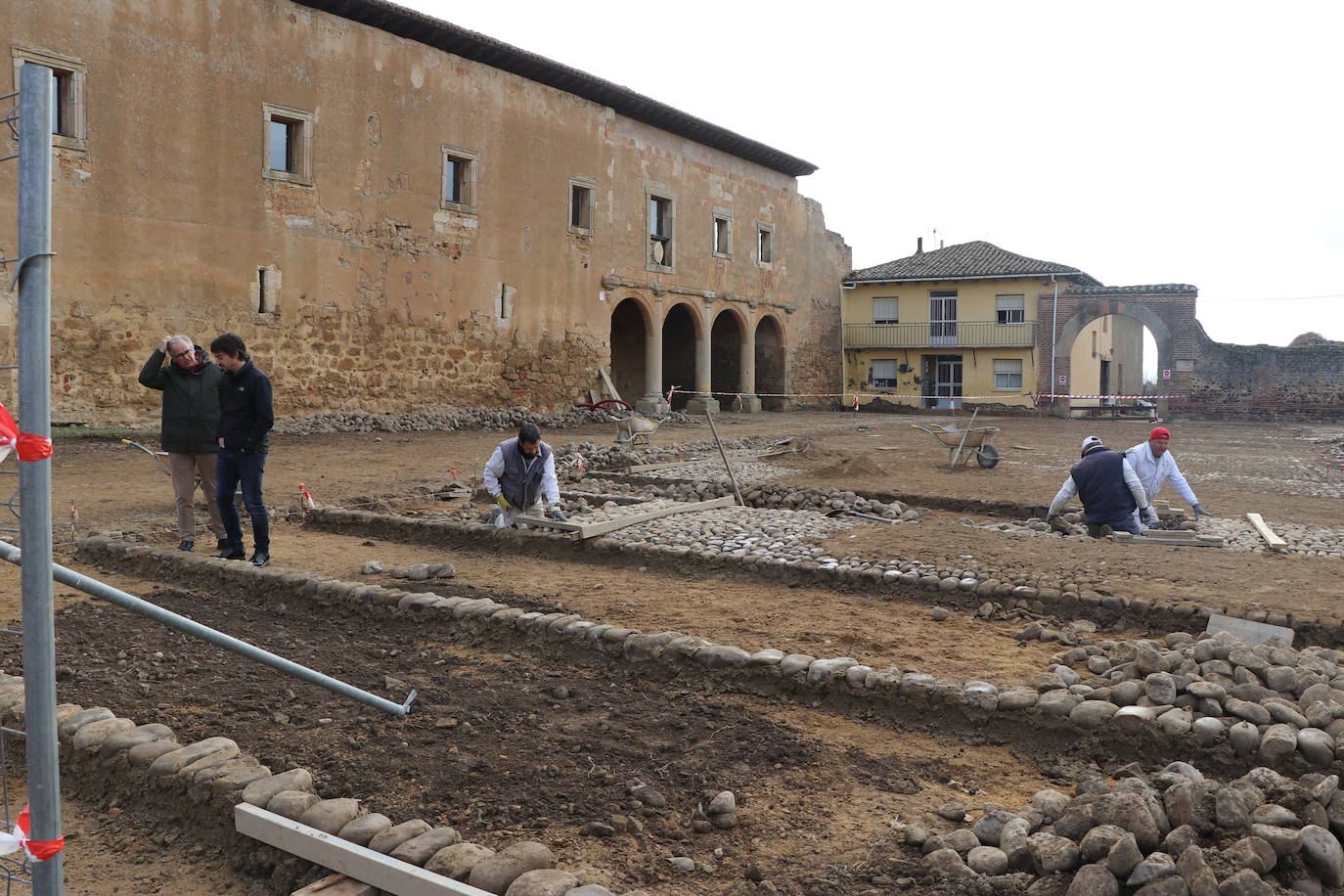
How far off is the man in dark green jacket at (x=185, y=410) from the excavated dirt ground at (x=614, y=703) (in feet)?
2.13

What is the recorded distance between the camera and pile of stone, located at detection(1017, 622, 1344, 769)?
407 centimetres

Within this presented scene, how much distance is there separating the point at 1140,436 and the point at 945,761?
74.7 feet

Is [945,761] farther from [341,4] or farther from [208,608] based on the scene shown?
[341,4]

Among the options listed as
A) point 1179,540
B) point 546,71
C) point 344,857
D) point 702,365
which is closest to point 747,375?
point 702,365

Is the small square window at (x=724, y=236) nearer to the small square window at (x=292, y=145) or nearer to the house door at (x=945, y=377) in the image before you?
the house door at (x=945, y=377)

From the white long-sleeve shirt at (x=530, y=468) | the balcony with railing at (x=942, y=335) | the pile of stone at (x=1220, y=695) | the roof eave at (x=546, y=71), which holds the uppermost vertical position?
the roof eave at (x=546, y=71)

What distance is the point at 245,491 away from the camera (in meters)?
7.43

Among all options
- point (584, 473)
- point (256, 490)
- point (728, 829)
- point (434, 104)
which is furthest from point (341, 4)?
point (728, 829)

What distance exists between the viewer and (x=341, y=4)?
19.2 metres

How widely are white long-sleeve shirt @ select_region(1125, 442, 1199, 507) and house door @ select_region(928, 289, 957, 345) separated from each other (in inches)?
1095

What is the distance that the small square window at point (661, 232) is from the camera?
1104 inches

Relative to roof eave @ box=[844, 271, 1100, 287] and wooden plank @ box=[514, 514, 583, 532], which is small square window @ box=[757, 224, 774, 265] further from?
wooden plank @ box=[514, 514, 583, 532]

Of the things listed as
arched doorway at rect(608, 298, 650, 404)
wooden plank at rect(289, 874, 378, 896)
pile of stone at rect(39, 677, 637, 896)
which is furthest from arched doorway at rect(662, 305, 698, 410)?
wooden plank at rect(289, 874, 378, 896)

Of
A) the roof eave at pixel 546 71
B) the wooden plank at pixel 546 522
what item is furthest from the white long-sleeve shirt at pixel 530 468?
the roof eave at pixel 546 71
